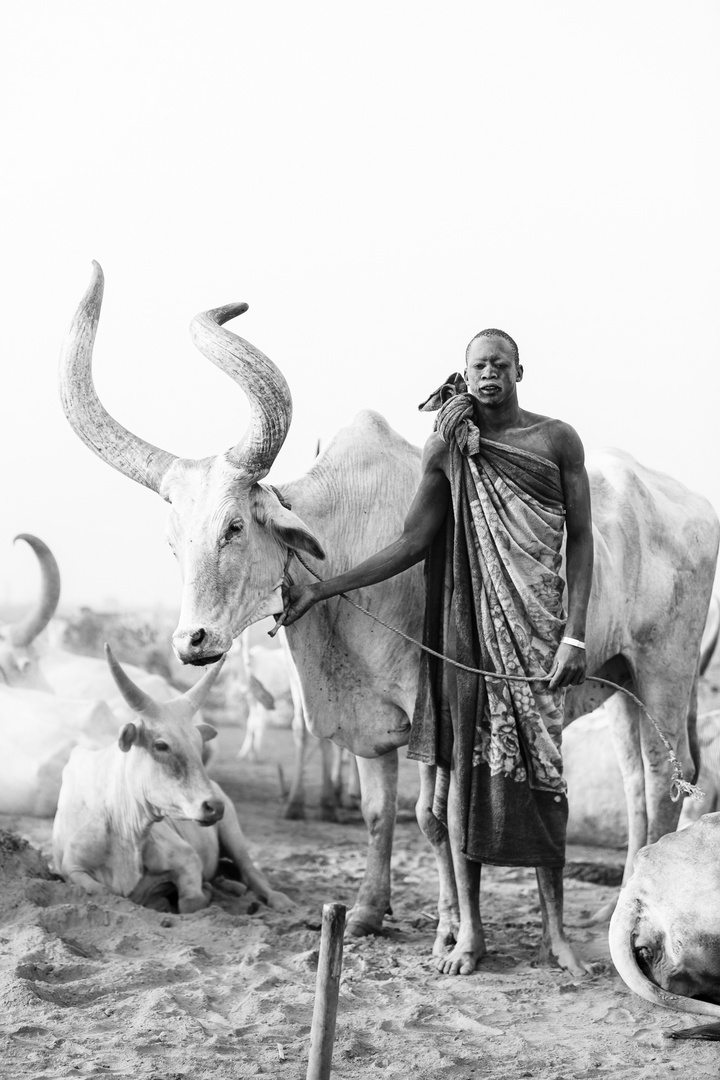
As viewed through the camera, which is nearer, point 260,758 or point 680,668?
point 680,668

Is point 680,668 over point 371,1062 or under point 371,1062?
over

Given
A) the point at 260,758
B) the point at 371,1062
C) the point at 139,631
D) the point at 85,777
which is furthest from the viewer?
the point at 139,631

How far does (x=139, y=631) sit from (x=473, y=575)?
33.6 feet

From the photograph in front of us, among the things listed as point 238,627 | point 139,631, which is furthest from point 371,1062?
point 139,631

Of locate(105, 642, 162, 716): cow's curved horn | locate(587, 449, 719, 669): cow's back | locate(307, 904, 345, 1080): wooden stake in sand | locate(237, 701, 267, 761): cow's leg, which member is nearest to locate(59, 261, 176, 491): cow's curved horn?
locate(105, 642, 162, 716): cow's curved horn

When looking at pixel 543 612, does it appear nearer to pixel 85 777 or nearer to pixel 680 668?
pixel 680 668

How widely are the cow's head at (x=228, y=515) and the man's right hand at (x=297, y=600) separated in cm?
4

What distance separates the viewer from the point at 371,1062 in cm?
338

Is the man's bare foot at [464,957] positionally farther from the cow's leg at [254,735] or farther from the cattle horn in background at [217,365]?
the cow's leg at [254,735]

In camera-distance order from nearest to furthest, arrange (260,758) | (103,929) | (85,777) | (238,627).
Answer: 1. (238,627)
2. (103,929)
3. (85,777)
4. (260,758)

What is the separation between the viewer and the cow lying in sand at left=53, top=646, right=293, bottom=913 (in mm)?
5289

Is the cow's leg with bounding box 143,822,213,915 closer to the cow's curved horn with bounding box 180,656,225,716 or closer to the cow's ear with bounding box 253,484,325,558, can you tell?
the cow's curved horn with bounding box 180,656,225,716

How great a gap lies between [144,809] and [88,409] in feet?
6.09

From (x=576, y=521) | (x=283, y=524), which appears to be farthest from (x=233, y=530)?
(x=576, y=521)
